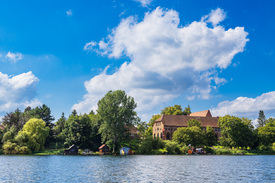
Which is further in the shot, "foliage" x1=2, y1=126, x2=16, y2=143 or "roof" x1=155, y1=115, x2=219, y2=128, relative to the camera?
"roof" x1=155, y1=115, x2=219, y2=128

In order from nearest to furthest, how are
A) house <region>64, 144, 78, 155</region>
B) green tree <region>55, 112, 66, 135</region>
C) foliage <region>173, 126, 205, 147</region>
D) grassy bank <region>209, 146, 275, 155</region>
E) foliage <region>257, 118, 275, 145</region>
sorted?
1. house <region>64, 144, 78, 155</region>
2. grassy bank <region>209, 146, 275, 155</region>
3. foliage <region>173, 126, 205, 147</region>
4. foliage <region>257, 118, 275, 145</region>
5. green tree <region>55, 112, 66, 135</region>

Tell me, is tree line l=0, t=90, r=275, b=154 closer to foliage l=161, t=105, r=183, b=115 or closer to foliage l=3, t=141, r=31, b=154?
foliage l=3, t=141, r=31, b=154

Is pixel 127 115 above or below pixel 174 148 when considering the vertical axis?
above

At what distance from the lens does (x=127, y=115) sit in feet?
302

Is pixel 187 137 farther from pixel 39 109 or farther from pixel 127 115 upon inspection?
pixel 39 109

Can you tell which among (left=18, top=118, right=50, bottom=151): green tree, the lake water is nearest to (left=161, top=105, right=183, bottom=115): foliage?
(left=18, top=118, right=50, bottom=151): green tree

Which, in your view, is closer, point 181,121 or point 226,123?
point 226,123

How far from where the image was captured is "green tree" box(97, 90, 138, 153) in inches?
3533

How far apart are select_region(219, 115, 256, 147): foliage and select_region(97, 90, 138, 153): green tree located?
34938 millimetres

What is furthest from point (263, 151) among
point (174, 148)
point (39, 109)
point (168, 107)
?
point (39, 109)

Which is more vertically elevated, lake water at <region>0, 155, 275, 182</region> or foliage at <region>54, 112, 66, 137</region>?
foliage at <region>54, 112, 66, 137</region>

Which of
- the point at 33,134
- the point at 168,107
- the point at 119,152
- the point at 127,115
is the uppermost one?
the point at 168,107

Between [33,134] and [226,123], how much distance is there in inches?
2735

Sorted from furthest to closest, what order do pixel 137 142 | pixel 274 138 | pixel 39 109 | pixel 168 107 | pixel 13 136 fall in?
pixel 168 107 < pixel 39 109 < pixel 274 138 < pixel 137 142 < pixel 13 136
